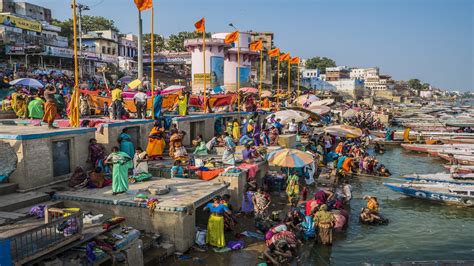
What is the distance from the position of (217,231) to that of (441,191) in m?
10.8

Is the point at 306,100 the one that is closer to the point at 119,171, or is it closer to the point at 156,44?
the point at 119,171

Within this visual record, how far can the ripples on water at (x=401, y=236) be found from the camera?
10.4m

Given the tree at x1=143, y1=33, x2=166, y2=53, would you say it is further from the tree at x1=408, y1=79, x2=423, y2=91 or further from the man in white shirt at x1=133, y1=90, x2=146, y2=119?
the tree at x1=408, y1=79, x2=423, y2=91

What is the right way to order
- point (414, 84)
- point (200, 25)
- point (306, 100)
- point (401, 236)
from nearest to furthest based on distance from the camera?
point (401, 236) < point (200, 25) < point (306, 100) < point (414, 84)

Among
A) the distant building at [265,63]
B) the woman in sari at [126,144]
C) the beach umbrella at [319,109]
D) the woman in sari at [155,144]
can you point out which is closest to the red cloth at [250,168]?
the woman in sari at [155,144]

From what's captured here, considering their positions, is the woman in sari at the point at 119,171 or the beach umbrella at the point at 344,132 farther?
the beach umbrella at the point at 344,132

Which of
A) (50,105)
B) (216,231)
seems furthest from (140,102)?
(216,231)

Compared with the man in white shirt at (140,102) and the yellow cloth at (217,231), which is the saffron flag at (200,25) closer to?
the man in white shirt at (140,102)

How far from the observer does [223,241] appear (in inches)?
371

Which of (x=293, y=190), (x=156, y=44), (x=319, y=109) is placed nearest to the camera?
(x=293, y=190)

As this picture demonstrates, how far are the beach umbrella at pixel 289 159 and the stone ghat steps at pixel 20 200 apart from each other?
688 cm

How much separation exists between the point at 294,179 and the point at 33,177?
774cm

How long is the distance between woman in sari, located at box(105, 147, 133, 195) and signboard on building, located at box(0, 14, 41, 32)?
3805 cm

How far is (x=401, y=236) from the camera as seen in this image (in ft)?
39.8
